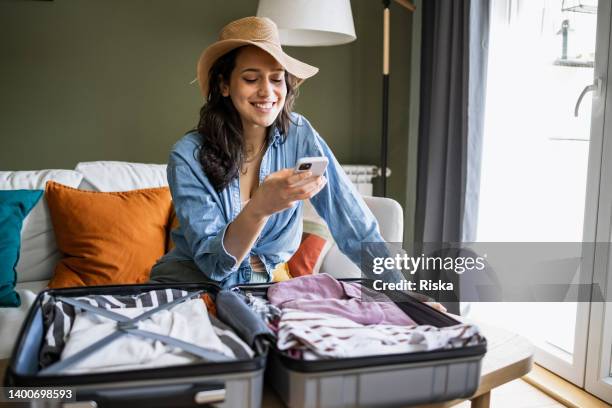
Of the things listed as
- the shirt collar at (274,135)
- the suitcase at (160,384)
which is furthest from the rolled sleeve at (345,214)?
the suitcase at (160,384)

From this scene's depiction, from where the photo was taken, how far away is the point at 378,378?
26.9 inches

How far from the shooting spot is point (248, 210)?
1034mm

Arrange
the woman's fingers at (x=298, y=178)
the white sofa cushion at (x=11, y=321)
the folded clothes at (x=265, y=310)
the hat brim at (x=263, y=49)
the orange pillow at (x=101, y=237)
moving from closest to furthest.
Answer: the folded clothes at (x=265, y=310) < the woman's fingers at (x=298, y=178) < the hat brim at (x=263, y=49) < the white sofa cushion at (x=11, y=321) < the orange pillow at (x=101, y=237)

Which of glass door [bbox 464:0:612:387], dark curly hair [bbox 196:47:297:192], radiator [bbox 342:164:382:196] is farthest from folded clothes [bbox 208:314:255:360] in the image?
radiator [bbox 342:164:382:196]

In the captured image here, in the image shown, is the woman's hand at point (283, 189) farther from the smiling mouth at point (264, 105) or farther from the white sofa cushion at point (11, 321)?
the white sofa cushion at point (11, 321)

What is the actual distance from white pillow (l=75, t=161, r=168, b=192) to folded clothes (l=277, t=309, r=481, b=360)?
1587 mm

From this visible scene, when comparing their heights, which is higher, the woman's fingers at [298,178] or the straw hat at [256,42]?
the straw hat at [256,42]

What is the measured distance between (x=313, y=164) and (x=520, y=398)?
1624mm

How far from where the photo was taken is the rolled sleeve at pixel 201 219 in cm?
113

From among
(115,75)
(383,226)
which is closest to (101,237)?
(383,226)

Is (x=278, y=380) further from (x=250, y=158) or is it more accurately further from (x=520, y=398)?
(x=520, y=398)

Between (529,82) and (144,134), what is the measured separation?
1971mm

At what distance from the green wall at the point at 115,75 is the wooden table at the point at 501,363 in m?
2.27

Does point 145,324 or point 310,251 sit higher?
point 145,324
